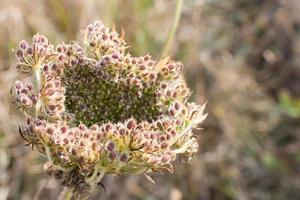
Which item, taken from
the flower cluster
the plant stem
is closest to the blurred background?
the flower cluster

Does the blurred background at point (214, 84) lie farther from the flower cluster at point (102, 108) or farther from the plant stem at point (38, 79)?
the plant stem at point (38, 79)

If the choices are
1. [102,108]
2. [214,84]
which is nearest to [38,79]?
[102,108]

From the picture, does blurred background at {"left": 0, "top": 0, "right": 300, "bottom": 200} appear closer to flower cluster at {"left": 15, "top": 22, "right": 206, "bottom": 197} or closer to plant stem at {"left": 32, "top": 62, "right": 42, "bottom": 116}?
flower cluster at {"left": 15, "top": 22, "right": 206, "bottom": 197}

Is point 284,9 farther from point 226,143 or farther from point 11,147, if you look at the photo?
point 11,147

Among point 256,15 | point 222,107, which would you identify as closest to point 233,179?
point 222,107

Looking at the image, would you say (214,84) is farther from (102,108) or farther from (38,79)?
(38,79)
